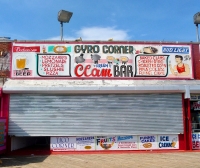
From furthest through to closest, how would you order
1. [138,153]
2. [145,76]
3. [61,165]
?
[145,76], [138,153], [61,165]

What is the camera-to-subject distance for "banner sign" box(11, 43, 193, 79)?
1374 cm

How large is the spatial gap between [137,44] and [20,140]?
7.91m

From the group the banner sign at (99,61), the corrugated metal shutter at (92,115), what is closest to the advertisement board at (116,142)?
the corrugated metal shutter at (92,115)

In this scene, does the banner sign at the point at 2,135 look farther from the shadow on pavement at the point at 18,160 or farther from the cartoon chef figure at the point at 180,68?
the cartoon chef figure at the point at 180,68

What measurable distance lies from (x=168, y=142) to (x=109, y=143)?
2886mm

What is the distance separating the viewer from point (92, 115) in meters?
13.2

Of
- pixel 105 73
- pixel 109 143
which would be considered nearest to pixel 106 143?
pixel 109 143

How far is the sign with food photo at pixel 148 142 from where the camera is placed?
1339cm

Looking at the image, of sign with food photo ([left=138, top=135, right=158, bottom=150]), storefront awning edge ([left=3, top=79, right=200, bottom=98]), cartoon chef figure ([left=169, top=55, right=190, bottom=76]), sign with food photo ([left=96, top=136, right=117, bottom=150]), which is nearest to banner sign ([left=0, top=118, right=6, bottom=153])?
storefront awning edge ([left=3, top=79, right=200, bottom=98])

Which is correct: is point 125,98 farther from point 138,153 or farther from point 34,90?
point 34,90

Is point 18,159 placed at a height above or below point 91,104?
below

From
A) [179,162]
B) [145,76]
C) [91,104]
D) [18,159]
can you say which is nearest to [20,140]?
[18,159]

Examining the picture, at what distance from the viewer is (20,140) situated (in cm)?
1458

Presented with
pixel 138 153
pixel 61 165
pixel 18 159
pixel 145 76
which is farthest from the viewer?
pixel 145 76
